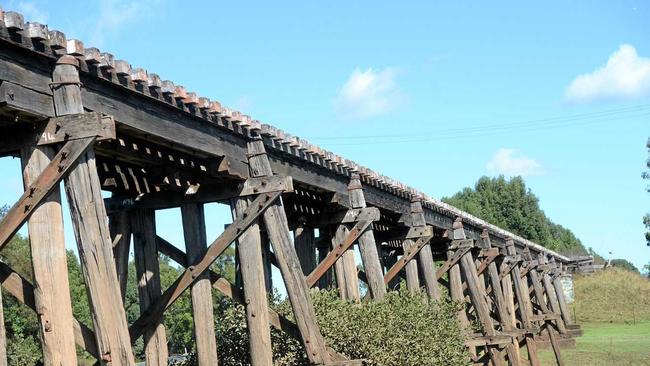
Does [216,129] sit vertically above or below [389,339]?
above

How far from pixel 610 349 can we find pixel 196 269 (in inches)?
643

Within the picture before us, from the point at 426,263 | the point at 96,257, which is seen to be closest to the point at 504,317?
the point at 426,263

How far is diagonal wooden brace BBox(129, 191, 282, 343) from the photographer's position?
29.0ft

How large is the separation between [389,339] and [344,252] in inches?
65.1

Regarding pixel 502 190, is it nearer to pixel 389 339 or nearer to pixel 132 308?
pixel 132 308

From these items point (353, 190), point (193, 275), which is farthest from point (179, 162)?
point (353, 190)

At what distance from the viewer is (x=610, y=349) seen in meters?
22.8

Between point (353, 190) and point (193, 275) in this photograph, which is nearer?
point (193, 275)

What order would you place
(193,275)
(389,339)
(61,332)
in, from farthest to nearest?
1. (389,339)
2. (193,275)
3. (61,332)

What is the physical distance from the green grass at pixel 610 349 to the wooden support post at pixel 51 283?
52.0 feet

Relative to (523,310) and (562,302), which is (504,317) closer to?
(523,310)

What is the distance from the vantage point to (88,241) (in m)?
6.34

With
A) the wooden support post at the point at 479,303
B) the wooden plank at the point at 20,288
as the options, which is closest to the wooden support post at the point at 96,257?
the wooden plank at the point at 20,288

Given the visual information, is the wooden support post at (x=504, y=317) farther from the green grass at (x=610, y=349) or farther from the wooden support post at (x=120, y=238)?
the wooden support post at (x=120, y=238)
